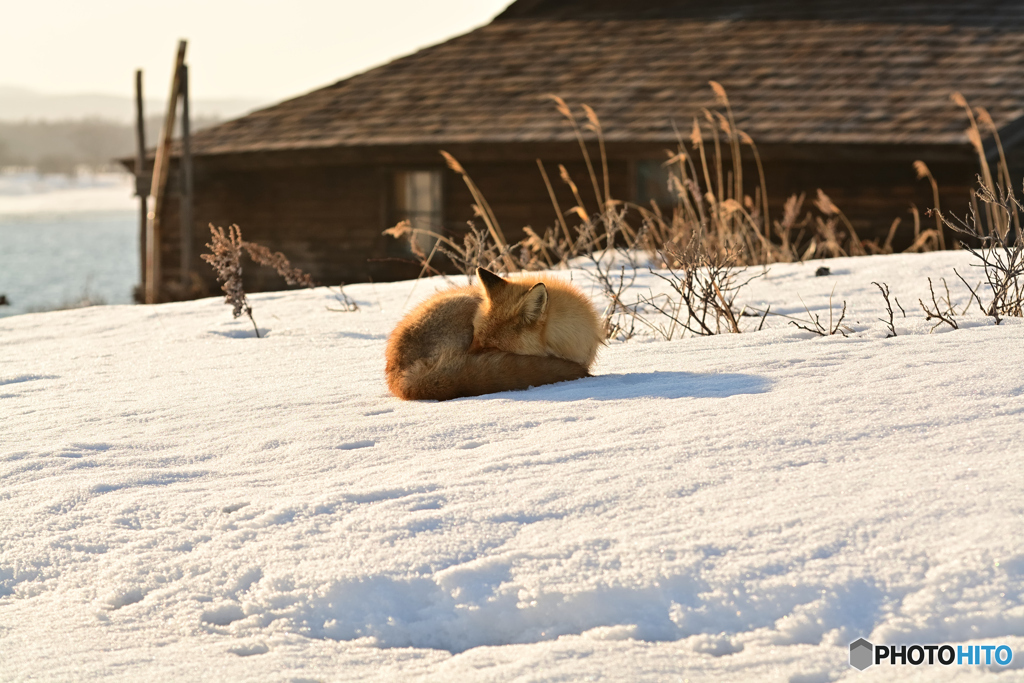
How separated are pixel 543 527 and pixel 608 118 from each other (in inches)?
396

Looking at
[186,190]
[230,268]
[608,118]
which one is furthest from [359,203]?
[230,268]

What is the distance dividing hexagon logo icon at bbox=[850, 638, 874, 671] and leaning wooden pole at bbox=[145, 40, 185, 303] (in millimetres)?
12988

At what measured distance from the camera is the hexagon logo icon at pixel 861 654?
5.76 feet

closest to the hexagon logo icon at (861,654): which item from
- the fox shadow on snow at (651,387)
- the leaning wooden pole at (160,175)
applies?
the fox shadow on snow at (651,387)

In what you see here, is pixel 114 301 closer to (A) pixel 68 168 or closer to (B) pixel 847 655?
(B) pixel 847 655

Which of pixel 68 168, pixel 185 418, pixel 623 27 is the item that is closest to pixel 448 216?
pixel 623 27

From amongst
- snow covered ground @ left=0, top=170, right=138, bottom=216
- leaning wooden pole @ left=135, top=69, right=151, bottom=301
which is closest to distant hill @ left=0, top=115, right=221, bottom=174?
snow covered ground @ left=0, top=170, right=138, bottom=216

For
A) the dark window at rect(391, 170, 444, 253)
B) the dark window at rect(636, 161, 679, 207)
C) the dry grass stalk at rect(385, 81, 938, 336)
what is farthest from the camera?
the dark window at rect(391, 170, 444, 253)

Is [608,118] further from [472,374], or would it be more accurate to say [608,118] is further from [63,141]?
[63,141]

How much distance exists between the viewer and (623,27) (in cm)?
1535

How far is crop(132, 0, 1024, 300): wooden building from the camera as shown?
11.0 metres

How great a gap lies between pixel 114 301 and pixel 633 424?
1505cm

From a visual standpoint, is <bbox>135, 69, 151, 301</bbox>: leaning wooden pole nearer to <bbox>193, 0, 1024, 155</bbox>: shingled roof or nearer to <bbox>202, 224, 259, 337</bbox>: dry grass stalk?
<bbox>193, 0, 1024, 155</bbox>: shingled roof

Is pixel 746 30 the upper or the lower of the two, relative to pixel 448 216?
upper
